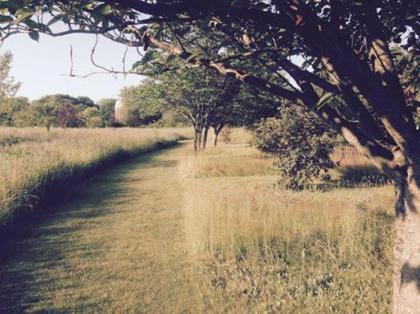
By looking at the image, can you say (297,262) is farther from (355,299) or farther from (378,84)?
(378,84)

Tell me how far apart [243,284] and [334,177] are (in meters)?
10.8

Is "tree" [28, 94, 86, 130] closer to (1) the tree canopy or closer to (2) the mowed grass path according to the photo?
(2) the mowed grass path

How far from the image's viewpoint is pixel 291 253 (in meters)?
5.60

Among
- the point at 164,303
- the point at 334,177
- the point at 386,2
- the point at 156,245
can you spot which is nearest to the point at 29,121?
the point at 334,177

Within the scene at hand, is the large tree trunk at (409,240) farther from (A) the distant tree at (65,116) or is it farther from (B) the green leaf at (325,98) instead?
(A) the distant tree at (65,116)

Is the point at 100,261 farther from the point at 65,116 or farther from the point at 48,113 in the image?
the point at 65,116

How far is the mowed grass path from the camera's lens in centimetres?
444

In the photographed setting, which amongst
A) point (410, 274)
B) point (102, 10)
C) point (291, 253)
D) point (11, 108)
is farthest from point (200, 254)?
point (11, 108)

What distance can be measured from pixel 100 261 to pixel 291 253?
9.85 ft

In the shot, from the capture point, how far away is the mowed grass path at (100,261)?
4.44 meters

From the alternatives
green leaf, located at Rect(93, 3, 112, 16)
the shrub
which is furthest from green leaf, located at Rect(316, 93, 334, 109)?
the shrub

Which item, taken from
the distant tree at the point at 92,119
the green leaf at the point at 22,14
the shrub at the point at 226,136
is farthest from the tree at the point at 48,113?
the green leaf at the point at 22,14

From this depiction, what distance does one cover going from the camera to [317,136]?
12008 millimetres

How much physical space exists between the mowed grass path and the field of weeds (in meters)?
0.48
